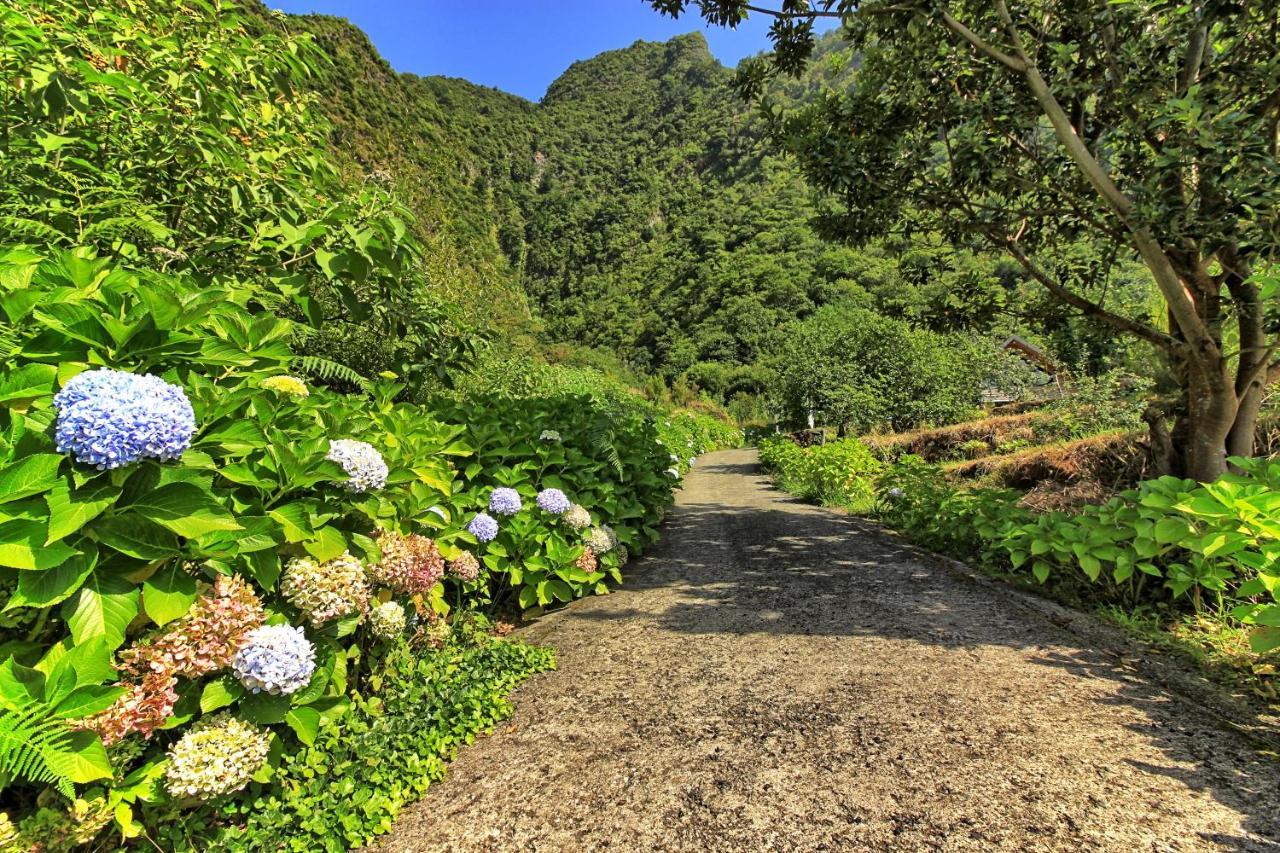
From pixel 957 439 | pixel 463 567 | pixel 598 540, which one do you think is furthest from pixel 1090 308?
pixel 957 439

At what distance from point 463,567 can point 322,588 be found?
3.43 feet

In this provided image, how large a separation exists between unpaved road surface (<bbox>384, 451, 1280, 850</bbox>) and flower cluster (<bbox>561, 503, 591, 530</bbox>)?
641 millimetres

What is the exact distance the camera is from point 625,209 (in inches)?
3157

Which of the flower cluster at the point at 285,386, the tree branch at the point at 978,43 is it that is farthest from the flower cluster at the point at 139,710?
the tree branch at the point at 978,43

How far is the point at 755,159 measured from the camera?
7331 centimetres

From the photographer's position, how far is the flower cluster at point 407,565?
1.95 metres

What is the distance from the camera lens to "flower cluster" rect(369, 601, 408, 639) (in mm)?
1893

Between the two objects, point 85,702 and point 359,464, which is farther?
point 359,464

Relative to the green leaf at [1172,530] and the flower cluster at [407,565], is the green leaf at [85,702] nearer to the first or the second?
the flower cluster at [407,565]

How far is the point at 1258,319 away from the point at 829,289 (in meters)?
53.0

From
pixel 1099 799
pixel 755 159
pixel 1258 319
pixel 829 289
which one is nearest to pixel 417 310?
pixel 1099 799

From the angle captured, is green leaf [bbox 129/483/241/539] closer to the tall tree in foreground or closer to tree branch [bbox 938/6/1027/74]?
the tall tree in foreground

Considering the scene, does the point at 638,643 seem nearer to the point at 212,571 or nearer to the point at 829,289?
the point at 212,571

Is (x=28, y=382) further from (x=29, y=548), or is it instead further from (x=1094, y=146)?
(x=1094, y=146)
